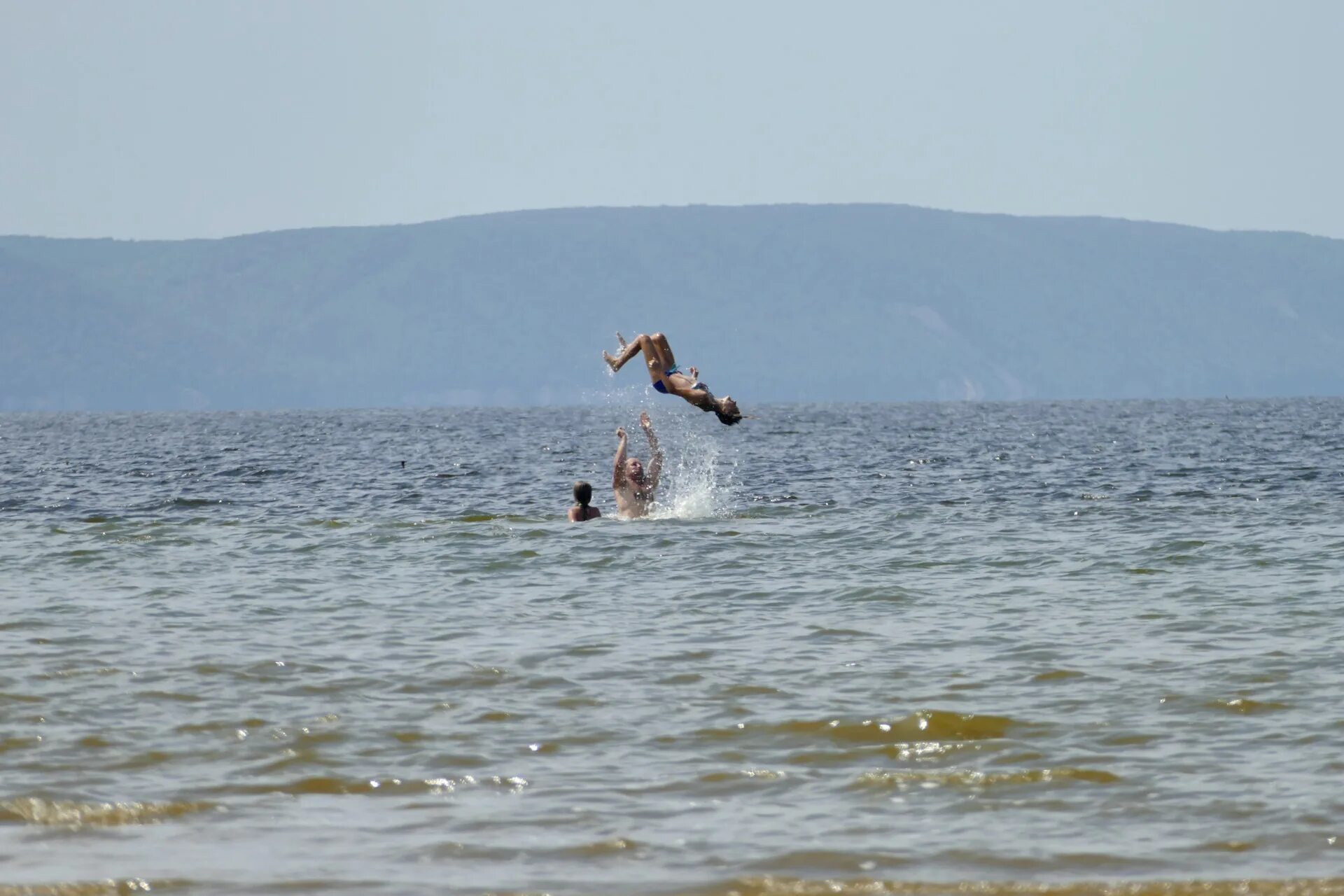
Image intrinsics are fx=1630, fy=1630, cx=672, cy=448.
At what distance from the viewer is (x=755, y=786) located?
34.6 feet

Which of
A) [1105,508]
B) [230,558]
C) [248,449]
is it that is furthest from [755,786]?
[248,449]

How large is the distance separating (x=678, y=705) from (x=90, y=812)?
4.57 meters

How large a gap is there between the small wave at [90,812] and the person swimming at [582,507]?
17346mm

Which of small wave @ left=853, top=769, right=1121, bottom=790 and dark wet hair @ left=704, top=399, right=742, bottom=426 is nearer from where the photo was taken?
small wave @ left=853, top=769, right=1121, bottom=790

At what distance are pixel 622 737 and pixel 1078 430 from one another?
76.5m

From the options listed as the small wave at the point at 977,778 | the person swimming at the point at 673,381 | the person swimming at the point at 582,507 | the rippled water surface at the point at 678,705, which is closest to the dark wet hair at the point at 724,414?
the person swimming at the point at 673,381

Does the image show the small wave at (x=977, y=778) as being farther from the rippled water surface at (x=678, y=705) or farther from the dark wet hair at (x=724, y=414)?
the dark wet hair at (x=724, y=414)

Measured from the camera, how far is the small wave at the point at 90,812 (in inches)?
392

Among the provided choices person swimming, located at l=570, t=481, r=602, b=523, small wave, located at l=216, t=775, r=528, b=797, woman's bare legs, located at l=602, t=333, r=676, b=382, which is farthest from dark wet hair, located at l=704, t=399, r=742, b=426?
small wave, located at l=216, t=775, r=528, b=797

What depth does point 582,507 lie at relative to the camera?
2773cm

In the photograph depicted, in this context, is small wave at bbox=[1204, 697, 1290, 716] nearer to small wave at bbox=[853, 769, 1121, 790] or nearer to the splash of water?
small wave at bbox=[853, 769, 1121, 790]

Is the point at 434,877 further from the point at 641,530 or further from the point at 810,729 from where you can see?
the point at 641,530

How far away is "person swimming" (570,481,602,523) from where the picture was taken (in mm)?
27516

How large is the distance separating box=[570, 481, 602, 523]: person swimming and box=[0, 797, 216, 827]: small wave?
17.3 metres
